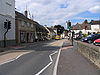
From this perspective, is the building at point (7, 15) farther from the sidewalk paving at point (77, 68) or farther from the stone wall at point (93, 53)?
the sidewalk paving at point (77, 68)

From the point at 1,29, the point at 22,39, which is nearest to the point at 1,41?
the point at 1,29

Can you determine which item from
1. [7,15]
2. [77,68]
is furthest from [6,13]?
[77,68]

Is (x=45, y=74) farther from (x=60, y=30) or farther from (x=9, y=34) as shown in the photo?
(x=60, y=30)

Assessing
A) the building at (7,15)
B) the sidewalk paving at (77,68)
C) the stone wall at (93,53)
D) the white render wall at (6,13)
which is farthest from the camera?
the white render wall at (6,13)

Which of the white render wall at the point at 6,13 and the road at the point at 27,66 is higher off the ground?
the white render wall at the point at 6,13

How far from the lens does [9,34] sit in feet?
116

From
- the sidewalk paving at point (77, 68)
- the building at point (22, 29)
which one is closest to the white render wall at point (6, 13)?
the building at point (22, 29)

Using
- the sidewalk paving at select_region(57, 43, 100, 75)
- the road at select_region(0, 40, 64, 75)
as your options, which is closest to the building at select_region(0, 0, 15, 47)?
the road at select_region(0, 40, 64, 75)

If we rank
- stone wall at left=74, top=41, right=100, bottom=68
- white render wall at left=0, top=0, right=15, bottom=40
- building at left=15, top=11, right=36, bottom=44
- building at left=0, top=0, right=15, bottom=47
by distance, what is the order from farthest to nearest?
1. building at left=15, top=11, right=36, bottom=44
2. white render wall at left=0, top=0, right=15, bottom=40
3. building at left=0, top=0, right=15, bottom=47
4. stone wall at left=74, top=41, right=100, bottom=68

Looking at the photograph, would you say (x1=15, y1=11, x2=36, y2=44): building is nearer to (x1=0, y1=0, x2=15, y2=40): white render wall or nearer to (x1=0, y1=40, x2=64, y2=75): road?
(x1=0, y1=0, x2=15, y2=40): white render wall

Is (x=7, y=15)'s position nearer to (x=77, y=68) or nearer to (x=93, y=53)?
(x=93, y=53)

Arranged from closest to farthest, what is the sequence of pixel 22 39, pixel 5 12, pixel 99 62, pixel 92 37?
pixel 99 62, pixel 92 37, pixel 5 12, pixel 22 39

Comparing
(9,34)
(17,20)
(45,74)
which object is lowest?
(45,74)

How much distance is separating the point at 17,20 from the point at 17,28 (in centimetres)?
187
